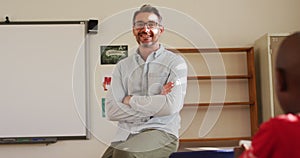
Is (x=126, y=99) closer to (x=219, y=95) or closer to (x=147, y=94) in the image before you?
(x=147, y=94)

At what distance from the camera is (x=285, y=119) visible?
676mm

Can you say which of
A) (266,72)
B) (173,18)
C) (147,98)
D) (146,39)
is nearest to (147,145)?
(147,98)

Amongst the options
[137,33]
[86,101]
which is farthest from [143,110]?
[86,101]

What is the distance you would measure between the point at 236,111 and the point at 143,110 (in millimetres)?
2187

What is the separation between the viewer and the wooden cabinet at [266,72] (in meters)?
3.78

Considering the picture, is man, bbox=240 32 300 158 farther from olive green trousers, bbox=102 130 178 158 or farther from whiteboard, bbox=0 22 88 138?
whiteboard, bbox=0 22 88 138

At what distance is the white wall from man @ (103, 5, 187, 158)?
185 cm

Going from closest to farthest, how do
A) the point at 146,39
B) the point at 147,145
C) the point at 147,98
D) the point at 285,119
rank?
the point at 285,119, the point at 147,145, the point at 147,98, the point at 146,39

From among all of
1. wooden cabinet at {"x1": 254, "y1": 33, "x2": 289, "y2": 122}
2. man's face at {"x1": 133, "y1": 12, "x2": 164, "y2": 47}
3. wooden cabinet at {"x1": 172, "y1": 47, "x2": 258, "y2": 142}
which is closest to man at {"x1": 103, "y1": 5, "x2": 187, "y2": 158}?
man's face at {"x1": 133, "y1": 12, "x2": 164, "y2": 47}

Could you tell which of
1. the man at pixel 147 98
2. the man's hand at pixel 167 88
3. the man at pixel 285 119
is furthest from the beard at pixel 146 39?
the man at pixel 285 119

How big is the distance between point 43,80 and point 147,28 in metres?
2.10

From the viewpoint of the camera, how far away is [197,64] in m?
4.11

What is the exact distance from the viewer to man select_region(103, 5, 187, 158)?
203 centimetres

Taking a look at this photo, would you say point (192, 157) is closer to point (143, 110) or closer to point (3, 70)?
point (143, 110)
